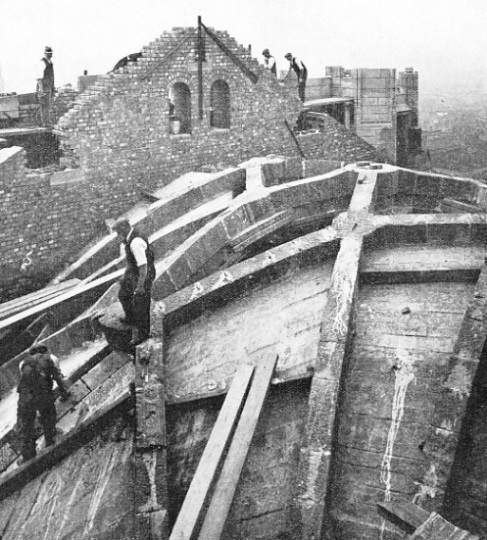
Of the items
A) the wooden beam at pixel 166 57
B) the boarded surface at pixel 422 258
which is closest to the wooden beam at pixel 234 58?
Answer: the wooden beam at pixel 166 57

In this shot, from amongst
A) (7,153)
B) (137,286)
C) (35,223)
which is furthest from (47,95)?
(137,286)

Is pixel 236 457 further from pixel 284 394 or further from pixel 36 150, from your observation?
pixel 36 150

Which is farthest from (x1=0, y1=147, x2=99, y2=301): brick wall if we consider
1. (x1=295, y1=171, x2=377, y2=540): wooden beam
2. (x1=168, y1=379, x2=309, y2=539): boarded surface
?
(x1=168, y1=379, x2=309, y2=539): boarded surface

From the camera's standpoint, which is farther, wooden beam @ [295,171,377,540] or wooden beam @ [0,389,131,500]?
wooden beam @ [0,389,131,500]

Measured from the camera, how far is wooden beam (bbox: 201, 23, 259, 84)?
1380 cm

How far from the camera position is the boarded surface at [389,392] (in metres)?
5.48

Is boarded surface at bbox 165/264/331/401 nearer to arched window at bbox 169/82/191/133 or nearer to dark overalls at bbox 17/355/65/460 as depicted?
dark overalls at bbox 17/355/65/460

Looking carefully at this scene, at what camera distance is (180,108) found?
14.1 m

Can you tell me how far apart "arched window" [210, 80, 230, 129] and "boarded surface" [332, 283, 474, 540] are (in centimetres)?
819

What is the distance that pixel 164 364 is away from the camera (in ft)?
23.9

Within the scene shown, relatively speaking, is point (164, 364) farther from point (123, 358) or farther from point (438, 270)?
point (438, 270)

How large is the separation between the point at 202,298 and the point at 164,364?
1066mm

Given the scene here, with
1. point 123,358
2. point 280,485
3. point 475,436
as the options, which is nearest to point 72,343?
point 123,358

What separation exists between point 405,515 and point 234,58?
1169cm
